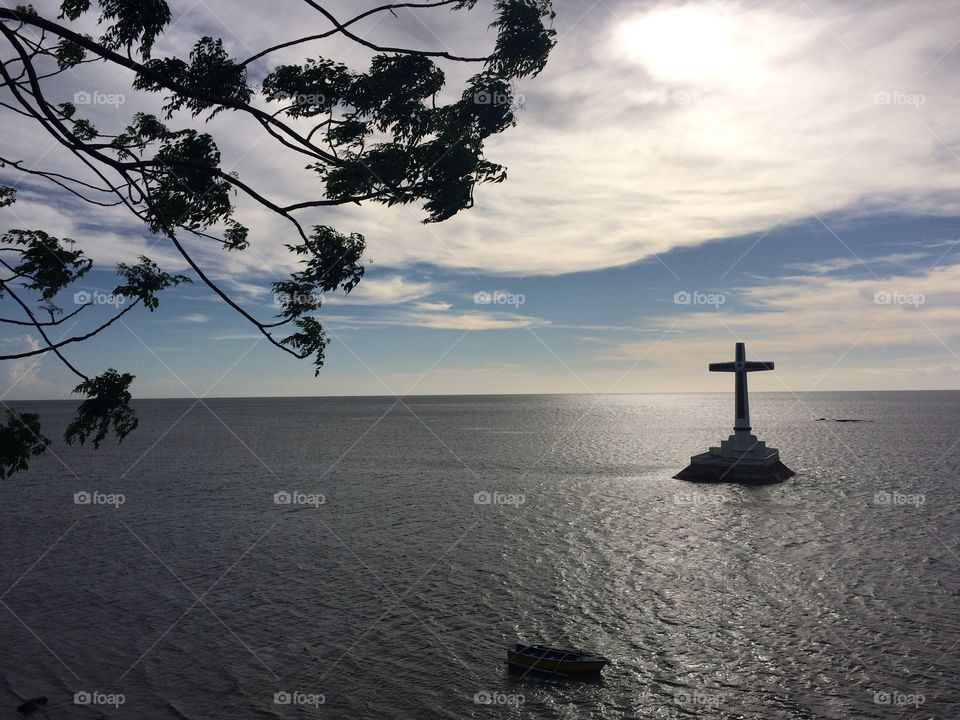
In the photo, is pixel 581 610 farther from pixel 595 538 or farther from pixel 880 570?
pixel 880 570

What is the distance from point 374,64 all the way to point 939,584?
114ft

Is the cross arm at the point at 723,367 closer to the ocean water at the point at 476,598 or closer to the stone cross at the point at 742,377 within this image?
the stone cross at the point at 742,377

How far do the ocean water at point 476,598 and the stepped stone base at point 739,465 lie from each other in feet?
7.80

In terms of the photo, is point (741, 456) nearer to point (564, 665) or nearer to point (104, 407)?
point (564, 665)

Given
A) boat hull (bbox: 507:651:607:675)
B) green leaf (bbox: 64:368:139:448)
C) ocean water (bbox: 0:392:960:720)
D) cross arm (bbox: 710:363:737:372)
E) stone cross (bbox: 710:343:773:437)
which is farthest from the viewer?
cross arm (bbox: 710:363:737:372)

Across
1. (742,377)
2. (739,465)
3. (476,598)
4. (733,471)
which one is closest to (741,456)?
(739,465)

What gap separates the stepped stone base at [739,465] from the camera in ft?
206

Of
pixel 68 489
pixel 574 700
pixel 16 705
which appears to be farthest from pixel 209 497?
pixel 574 700

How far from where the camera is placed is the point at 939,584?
101 ft

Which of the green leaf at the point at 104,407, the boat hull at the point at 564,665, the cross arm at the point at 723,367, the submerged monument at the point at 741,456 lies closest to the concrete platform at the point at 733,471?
the submerged monument at the point at 741,456

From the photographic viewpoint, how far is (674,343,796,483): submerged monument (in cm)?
6266

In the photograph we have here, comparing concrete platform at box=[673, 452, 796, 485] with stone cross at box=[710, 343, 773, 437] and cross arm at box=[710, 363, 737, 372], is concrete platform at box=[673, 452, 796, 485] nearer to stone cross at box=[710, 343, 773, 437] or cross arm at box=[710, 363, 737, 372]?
stone cross at box=[710, 343, 773, 437]

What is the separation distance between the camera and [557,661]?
20.6 m

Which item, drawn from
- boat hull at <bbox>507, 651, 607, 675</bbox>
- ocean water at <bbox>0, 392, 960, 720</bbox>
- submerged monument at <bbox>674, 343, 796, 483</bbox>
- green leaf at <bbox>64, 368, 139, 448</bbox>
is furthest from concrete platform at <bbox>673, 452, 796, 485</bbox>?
green leaf at <bbox>64, 368, 139, 448</bbox>
